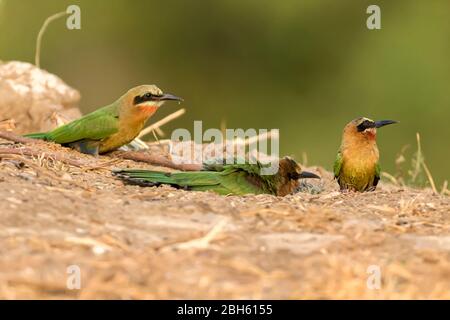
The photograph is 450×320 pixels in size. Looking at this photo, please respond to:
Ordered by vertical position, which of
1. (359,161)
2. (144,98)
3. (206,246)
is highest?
(144,98)

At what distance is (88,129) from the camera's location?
5332mm

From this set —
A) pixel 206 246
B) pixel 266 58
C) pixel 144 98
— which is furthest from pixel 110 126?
pixel 266 58

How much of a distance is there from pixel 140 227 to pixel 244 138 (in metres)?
3.16

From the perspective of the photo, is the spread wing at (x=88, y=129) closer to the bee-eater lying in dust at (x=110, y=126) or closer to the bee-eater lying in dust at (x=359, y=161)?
the bee-eater lying in dust at (x=110, y=126)

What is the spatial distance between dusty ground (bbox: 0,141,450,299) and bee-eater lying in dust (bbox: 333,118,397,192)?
1.49m

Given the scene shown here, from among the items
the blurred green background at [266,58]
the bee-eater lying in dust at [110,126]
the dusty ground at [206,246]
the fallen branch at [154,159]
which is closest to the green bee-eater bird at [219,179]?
the fallen branch at [154,159]

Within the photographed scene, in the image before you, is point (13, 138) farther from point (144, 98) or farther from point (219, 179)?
point (219, 179)

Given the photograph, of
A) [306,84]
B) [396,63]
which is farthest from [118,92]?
[396,63]

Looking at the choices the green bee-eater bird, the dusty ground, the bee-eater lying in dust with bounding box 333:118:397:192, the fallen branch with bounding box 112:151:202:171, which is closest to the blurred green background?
the bee-eater lying in dust with bounding box 333:118:397:192

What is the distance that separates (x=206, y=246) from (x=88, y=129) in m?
2.49

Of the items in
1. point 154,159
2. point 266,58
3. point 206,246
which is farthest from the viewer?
point 266,58

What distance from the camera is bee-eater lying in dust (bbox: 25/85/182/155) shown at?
5371mm

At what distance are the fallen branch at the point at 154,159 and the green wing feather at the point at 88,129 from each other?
155 mm
